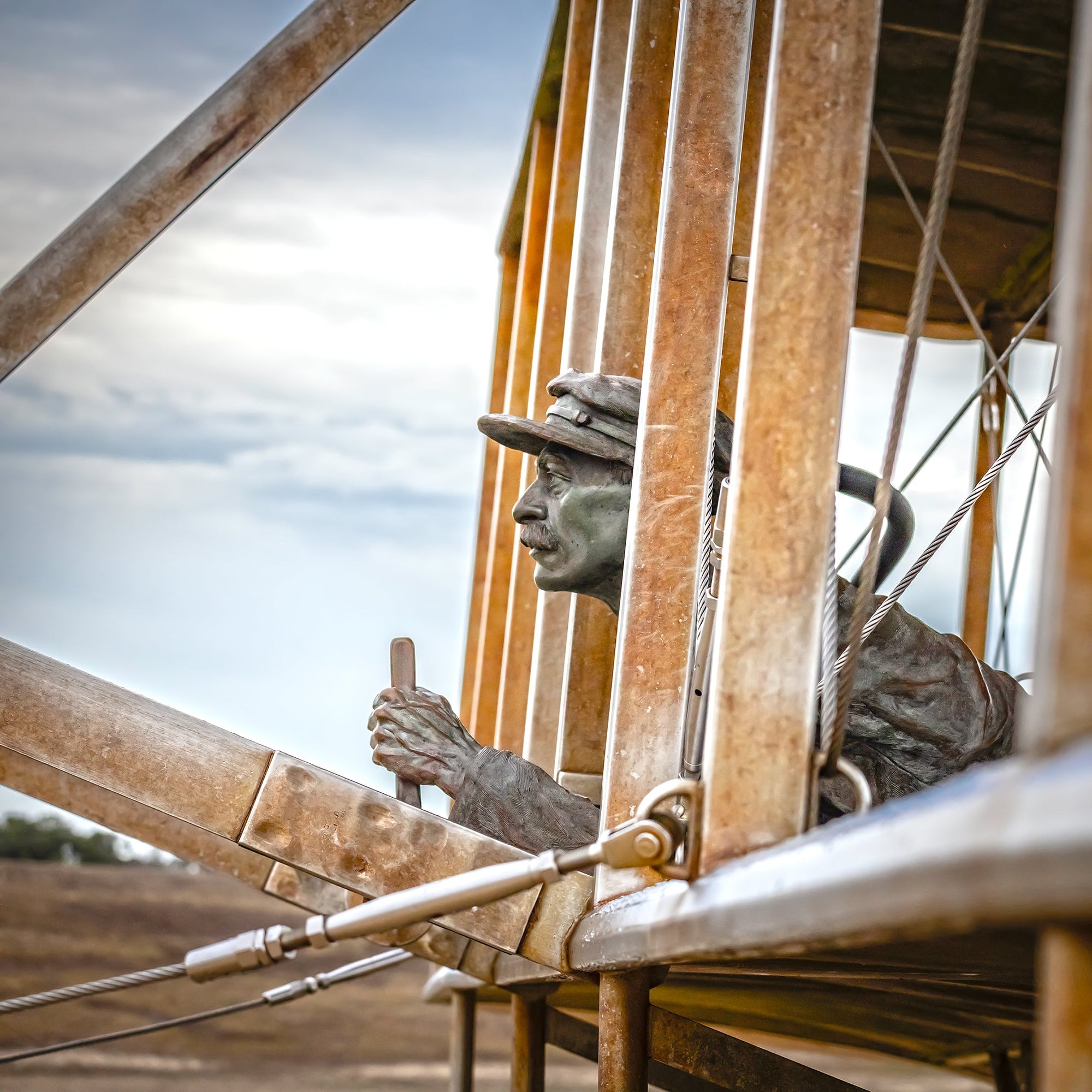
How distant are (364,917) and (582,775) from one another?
1.61m

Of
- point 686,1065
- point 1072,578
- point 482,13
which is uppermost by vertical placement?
point 482,13

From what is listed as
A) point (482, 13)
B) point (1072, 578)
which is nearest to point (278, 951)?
point (1072, 578)

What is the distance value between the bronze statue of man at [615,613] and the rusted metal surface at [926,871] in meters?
Answer: 1.18

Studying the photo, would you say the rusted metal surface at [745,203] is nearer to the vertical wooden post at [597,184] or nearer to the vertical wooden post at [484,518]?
the vertical wooden post at [597,184]

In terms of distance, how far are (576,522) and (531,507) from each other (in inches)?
4.6

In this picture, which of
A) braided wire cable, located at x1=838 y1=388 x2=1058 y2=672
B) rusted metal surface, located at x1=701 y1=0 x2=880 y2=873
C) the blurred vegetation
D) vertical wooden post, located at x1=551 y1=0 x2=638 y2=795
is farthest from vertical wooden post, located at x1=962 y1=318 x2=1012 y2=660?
the blurred vegetation

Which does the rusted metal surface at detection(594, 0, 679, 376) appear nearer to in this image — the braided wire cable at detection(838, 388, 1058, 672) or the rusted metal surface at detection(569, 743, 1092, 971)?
the braided wire cable at detection(838, 388, 1058, 672)

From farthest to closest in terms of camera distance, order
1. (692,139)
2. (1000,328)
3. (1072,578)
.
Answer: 1. (1000,328)
2. (692,139)
3. (1072,578)

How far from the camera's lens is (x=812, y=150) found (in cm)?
207

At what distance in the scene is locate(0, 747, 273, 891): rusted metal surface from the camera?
214 inches

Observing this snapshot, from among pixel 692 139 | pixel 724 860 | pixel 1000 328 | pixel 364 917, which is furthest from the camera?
pixel 1000 328

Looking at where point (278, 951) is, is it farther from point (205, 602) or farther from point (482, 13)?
point (482, 13)

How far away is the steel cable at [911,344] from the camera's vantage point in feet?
5.76

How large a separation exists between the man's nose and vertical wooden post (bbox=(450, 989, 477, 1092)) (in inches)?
144
